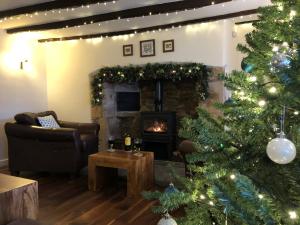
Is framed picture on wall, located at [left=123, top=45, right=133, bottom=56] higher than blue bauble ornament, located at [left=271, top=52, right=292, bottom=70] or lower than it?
higher

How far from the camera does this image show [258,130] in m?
1.00

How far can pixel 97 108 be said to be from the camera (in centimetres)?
571

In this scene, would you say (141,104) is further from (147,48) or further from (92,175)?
(92,175)

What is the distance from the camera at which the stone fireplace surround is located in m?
5.50

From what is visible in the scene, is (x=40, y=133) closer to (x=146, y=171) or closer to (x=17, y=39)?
(x=146, y=171)

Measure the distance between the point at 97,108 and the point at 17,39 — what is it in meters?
1.89

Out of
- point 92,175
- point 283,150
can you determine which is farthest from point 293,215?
point 92,175

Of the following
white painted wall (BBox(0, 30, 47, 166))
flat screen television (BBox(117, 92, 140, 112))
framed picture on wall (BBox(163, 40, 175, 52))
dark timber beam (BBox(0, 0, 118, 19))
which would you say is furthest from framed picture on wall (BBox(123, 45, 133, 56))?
dark timber beam (BBox(0, 0, 118, 19))

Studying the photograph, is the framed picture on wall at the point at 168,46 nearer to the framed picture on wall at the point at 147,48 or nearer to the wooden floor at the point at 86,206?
the framed picture on wall at the point at 147,48

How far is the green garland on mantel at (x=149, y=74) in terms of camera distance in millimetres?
4887

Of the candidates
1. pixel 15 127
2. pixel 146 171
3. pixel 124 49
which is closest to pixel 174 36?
pixel 124 49

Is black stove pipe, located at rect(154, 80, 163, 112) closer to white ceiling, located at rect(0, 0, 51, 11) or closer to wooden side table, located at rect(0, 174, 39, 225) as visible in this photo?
white ceiling, located at rect(0, 0, 51, 11)

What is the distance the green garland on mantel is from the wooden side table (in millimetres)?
3251

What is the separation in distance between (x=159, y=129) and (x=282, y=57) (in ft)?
14.6
